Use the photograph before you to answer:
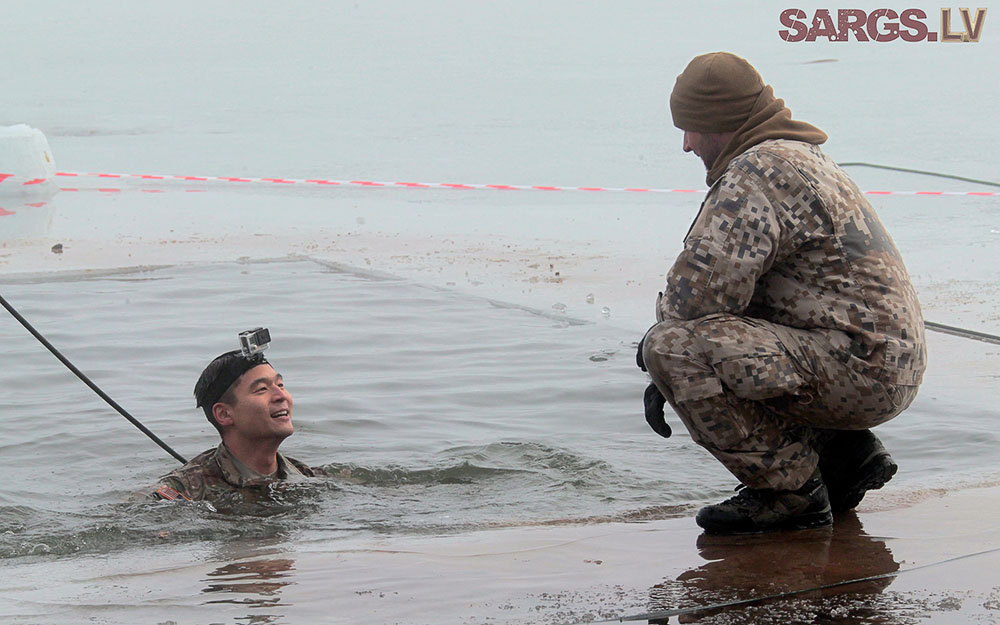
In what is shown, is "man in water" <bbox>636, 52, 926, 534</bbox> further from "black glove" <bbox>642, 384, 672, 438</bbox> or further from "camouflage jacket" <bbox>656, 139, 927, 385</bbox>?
"black glove" <bbox>642, 384, 672, 438</bbox>

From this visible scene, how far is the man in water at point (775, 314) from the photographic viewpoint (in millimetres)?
3877

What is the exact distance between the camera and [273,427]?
533cm

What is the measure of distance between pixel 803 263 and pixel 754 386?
0.39 m

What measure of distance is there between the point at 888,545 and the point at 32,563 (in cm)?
263

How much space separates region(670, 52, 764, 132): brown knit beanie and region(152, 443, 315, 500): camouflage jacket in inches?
90.3

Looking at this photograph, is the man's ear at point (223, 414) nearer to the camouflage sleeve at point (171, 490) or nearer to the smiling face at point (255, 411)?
the smiling face at point (255, 411)

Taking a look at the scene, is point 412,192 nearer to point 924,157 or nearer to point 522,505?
point 924,157

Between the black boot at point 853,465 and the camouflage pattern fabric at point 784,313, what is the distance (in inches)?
10.6

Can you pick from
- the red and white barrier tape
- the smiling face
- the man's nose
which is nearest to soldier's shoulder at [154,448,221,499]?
the smiling face

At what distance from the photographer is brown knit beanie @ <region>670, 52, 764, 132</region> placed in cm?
409

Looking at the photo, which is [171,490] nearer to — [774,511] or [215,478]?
[215,478]

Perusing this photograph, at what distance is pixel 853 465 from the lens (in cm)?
427

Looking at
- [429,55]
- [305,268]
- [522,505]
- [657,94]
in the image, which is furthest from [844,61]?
[522,505]
